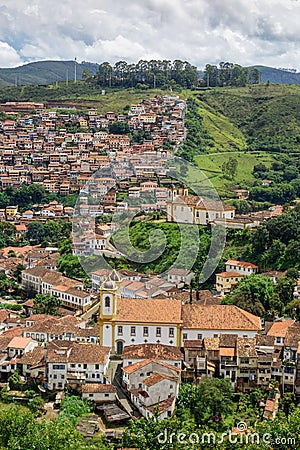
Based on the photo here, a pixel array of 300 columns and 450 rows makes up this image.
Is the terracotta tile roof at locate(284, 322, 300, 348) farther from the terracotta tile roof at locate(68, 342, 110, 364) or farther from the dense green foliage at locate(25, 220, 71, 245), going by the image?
the dense green foliage at locate(25, 220, 71, 245)

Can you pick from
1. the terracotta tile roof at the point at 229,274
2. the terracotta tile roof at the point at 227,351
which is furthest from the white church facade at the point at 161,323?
the terracotta tile roof at the point at 229,274

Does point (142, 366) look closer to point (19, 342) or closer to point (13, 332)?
point (19, 342)

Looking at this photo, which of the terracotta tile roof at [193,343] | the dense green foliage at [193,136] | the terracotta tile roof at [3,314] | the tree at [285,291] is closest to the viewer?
→ the terracotta tile roof at [193,343]

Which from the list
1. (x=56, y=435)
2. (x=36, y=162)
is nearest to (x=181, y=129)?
(x=36, y=162)

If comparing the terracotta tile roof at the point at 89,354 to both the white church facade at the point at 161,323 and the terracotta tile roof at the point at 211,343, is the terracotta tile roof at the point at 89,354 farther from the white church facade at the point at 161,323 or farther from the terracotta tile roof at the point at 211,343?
the terracotta tile roof at the point at 211,343

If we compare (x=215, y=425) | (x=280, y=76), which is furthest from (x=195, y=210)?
(x=280, y=76)

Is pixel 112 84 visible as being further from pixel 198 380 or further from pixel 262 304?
pixel 198 380
